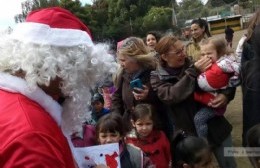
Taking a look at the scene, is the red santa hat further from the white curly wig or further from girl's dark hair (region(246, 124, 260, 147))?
girl's dark hair (region(246, 124, 260, 147))

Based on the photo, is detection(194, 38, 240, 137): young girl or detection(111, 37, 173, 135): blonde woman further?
detection(111, 37, 173, 135): blonde woman

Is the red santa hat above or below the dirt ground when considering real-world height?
above

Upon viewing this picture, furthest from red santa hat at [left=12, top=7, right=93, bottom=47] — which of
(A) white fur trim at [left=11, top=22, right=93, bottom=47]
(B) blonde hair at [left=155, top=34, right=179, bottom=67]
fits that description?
(B) blonde hair at [left=155, top=34, right=179, bottom=67]

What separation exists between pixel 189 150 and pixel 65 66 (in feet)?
5.20

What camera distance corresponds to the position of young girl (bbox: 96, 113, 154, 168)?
3.00 metres

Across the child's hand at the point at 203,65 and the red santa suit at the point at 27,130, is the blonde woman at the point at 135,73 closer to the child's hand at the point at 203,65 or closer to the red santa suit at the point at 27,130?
the child's hand at the point at 203,65

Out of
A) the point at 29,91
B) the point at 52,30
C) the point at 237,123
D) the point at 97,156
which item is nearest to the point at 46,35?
the point at 52,30

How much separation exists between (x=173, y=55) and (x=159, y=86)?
10.6 inches

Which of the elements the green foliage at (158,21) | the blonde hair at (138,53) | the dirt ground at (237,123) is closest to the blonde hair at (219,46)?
the blonde hair at (138,53)

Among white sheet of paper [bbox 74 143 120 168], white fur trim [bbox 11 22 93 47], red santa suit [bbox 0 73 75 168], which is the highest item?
white fur trim [bbox 11 22 93 47]

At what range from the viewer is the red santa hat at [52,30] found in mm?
1537

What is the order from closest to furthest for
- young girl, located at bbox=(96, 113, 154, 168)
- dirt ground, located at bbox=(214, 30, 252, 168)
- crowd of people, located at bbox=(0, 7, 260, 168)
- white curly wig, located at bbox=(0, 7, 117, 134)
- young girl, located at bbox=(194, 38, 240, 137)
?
crowd of people, located at bbox=(0, 7, 260, 168), white curly wig, located at bbox=(0, 7, 117, 134), young girl, located at bbox=(96, 113, 154, 168), young girl, located at bbox=(194, 38, 240, 137), dirt ground, located at bbox=(214, 30, 252, 168)

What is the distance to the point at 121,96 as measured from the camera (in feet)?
12.4

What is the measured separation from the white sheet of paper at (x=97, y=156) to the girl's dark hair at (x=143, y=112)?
144cm
